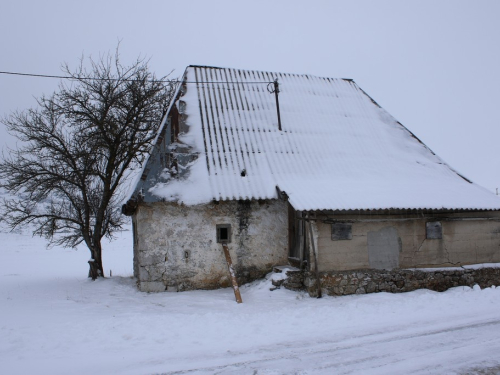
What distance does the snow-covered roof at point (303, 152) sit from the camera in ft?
32.3

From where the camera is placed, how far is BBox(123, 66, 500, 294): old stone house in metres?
9.55

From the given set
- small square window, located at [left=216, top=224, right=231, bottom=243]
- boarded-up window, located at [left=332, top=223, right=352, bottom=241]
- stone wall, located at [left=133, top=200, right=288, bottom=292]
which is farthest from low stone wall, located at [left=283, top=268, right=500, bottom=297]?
small square window, located at [left=216, top=224, right=231, bottom=243]

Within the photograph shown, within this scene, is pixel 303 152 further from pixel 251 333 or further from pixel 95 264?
pixel 95 264

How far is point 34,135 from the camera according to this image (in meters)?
12.1

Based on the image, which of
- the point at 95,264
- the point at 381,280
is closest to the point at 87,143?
the point at 95,264

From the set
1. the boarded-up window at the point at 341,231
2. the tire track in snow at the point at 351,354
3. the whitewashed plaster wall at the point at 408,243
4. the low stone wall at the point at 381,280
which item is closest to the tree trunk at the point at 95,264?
the low stone wall at the point at 381,280

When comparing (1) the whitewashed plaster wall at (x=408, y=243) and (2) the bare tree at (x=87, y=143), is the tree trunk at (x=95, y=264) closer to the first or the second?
(2) the bare tree at (x=87, y=143)

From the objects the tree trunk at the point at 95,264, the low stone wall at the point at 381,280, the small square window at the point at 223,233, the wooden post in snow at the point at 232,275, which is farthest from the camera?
the tree trunk at the point at 95,264

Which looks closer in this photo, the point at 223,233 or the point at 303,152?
the point at 223,233

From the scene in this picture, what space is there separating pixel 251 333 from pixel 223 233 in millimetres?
3971

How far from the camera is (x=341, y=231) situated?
9.50m

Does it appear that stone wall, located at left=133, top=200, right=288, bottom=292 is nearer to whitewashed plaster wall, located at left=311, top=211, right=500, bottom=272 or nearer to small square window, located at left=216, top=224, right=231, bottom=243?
small square window, located at left=216, top=224, right=231, bottom=243

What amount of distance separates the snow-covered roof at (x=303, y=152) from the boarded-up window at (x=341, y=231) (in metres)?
0.61

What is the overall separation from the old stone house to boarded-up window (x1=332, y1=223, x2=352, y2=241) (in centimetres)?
2
